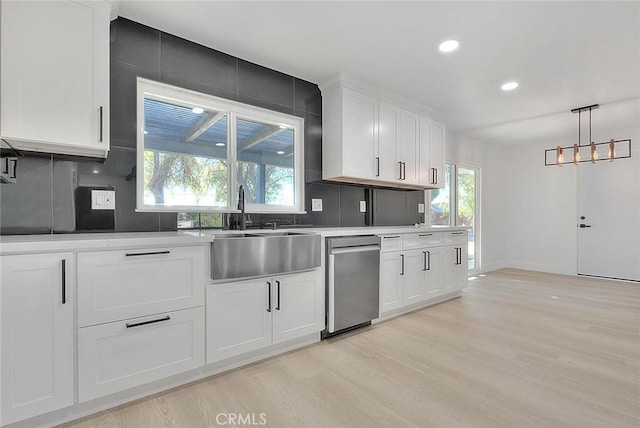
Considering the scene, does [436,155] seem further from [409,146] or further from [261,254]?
[261,254]

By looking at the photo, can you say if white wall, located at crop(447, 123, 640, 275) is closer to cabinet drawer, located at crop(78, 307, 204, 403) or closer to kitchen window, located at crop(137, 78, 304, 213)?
kitchen window, located at crop(137, 78, 304, 213)

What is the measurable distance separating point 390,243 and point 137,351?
7.52 ft

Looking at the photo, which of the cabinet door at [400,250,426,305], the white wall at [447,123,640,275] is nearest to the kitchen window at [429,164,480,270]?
the white wall at [447,123,640,275]

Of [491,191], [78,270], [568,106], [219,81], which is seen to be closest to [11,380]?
[78,270]

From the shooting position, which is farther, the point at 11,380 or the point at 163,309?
the point at 163,309

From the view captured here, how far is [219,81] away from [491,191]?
533 centimetres

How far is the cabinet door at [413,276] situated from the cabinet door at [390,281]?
3.4 inches

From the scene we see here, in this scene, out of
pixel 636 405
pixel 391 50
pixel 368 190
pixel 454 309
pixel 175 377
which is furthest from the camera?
pixel 368 190

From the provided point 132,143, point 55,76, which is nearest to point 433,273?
point 132,143

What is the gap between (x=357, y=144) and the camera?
125 inches

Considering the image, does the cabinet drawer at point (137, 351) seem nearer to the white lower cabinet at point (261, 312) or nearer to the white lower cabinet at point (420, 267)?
the white lower cabinet at point (261, 312)

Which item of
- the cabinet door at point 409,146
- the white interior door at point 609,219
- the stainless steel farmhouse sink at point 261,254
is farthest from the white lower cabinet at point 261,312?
the white interior door at point 609,219

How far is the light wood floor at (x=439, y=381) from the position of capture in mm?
1604

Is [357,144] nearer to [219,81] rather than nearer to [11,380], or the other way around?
[219,81]
